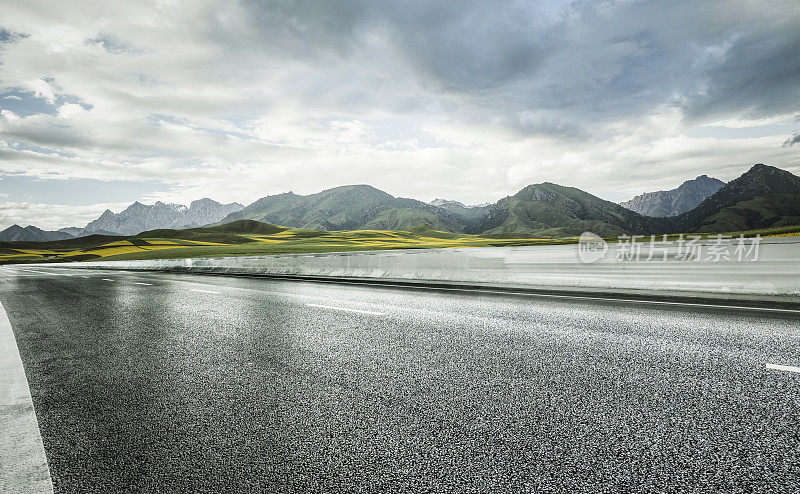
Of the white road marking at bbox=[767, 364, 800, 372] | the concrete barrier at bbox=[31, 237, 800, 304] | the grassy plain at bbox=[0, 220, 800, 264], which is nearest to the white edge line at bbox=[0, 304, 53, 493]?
the white road marking at bbox=[767, 364, 800, 372]

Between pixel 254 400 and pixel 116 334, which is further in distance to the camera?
pixel 116 334

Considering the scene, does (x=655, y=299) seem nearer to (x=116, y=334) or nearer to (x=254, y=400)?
(x=254, y=400)

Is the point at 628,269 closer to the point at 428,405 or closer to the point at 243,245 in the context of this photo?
the point at 428,405

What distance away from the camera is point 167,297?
1154 centimetres

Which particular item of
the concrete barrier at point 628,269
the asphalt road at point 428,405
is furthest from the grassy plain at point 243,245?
the asphalt road at point 428,405

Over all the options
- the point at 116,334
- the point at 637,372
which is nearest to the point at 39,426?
the point at 116,334

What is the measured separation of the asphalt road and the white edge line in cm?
8

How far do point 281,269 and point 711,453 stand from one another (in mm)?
20599

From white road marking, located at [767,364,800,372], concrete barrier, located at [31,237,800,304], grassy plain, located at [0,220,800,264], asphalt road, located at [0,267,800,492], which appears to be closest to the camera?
asphalt road, located at [0,267,800,492]

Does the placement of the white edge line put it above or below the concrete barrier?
below

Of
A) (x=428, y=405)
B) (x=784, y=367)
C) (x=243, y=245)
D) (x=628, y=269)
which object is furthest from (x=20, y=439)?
(x=243, y=245)

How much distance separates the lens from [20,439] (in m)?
2.97

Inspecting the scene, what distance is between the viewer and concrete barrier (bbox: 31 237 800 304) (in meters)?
8.44

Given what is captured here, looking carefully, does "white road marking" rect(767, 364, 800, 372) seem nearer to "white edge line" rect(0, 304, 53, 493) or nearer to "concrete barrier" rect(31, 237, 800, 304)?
"concrete barrier" rect(31, 237, 800, 304)
